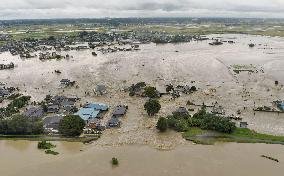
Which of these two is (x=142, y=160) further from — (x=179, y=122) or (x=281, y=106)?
(x=281, y=106)

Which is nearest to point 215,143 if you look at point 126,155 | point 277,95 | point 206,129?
point 206,129

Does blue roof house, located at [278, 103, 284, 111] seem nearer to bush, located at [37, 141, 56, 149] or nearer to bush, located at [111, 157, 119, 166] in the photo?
bush, located at [111, 157, 119, 166]

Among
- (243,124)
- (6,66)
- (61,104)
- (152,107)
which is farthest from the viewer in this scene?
(6,66)

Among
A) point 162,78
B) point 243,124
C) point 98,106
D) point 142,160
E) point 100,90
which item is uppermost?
point 162,78

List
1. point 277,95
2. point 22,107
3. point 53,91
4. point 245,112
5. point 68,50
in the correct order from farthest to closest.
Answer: point 68,50, point 53,91, point 277,95, point 22,107, point 245,112

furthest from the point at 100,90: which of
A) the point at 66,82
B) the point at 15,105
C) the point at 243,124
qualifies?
the point at 243,124

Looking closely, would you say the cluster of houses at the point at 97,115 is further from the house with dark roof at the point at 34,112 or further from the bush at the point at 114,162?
the bush at the point at 114,162

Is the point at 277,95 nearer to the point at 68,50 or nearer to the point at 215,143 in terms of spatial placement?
the point at 215,143
